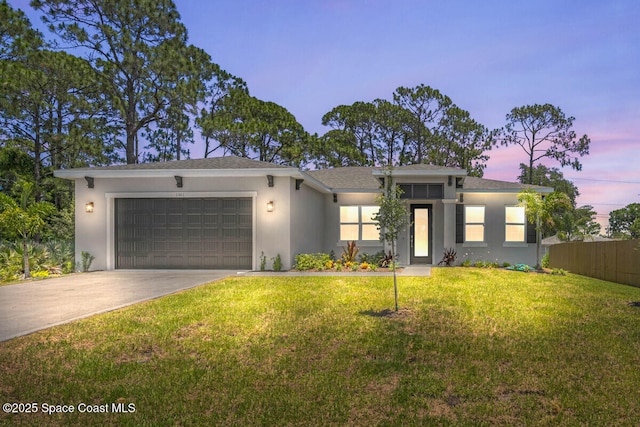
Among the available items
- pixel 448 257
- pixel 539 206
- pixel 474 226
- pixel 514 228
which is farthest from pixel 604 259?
pixel 448 257

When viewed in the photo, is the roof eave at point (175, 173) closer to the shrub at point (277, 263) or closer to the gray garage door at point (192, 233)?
the gray garage door at point (192, 233)

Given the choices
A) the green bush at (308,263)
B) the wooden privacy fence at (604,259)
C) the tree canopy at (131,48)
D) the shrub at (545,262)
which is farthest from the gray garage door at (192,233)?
the tree canopy at (131,48)

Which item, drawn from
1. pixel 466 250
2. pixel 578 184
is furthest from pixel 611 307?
pixel 578 184

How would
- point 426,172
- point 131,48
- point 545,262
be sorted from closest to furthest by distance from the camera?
point 426,172 → point 545,262 → point 131,48

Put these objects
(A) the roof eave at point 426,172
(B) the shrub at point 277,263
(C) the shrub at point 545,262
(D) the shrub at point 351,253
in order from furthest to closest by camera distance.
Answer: (C) the shrub at point 545,262, (A) the roof eave at point 426,172, (D) the shrub at point 351,253, (B) the shrub at point 277,263

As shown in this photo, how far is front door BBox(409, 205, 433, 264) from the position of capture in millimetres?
18594

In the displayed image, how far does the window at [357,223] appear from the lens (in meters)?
18.9

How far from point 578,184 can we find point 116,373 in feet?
174

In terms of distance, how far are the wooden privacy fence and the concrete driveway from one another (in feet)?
37.5

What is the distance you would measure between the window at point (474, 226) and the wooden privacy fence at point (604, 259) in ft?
10.5

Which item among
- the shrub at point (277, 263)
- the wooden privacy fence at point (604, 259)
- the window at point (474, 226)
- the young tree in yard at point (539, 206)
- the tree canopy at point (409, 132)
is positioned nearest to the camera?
the wooden privacy fence at point (604, 259)

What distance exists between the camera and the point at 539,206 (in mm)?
17203

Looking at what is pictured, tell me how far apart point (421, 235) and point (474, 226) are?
88.4 inches

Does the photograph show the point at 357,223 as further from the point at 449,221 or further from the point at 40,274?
the point at 40,274
